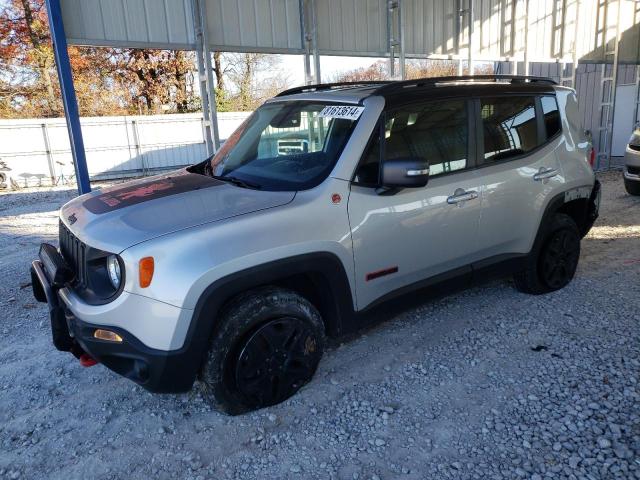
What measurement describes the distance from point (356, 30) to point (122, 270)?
782cm

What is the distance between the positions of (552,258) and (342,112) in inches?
98.7

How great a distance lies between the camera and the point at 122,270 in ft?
8.27

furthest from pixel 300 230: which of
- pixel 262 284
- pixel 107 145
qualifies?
pixel 107 145

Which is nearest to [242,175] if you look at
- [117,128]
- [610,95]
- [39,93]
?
[610,95]

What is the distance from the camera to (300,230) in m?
2.88

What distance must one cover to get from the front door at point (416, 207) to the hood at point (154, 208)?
554 millimetres

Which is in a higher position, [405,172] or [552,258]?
[405,172]

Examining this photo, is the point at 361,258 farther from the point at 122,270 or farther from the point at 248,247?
the point at 122,270

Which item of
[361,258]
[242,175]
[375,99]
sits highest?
[375,99]

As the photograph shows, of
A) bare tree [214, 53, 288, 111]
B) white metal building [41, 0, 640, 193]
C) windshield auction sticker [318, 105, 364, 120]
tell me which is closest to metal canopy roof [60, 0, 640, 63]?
white metal building [41, 0, 640, 193]

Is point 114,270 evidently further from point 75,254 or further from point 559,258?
point 559,258

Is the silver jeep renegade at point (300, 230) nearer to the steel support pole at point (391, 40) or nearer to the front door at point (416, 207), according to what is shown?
the front door at point (416, 207)

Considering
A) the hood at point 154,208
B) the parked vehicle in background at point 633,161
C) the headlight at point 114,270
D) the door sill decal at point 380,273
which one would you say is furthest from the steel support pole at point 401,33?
the headlight at point 114,270

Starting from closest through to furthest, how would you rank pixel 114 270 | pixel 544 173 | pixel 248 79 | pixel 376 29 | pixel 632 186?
pixel 114 270 < pixel 544 173 < pixel 632 186 < pixel 376 29 < pixel 248 79
